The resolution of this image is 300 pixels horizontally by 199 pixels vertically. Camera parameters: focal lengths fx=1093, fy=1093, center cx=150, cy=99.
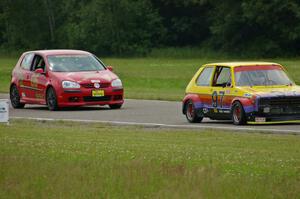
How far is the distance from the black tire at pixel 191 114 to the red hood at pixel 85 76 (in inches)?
179

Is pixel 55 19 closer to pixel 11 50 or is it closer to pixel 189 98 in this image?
pixel 11 50

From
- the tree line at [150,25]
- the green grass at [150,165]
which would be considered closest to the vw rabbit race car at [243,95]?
the green grass at [150,165]

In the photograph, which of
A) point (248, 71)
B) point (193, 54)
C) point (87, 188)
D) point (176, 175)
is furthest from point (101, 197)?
point (193, 54)

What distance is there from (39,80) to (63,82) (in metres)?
1.09

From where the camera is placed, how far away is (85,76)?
2656 centimetres

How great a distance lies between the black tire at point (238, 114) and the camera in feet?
67.1

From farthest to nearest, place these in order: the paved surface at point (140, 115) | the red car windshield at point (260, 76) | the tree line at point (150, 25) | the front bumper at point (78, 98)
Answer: the tree line at point (150, 25)
the front bumper at point (78, 98)
the red car windshield at point (260, 76)
the paved surface at point (140, 115)

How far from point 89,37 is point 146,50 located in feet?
18.9

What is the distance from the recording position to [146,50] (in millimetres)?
87125

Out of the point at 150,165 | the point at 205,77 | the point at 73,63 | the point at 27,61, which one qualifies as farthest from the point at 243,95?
the point at 27,61

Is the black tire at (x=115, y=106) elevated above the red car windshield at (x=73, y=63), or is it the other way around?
the red car windshield at (x=73, y=63)

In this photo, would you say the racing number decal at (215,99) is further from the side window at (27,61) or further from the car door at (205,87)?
the side window at (27,61)

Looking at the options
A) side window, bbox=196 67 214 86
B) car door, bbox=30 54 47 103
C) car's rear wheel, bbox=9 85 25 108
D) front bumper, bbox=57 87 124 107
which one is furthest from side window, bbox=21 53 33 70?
side window, bbox=196 67 214 86

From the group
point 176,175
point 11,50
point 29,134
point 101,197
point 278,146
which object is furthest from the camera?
point 11,50
